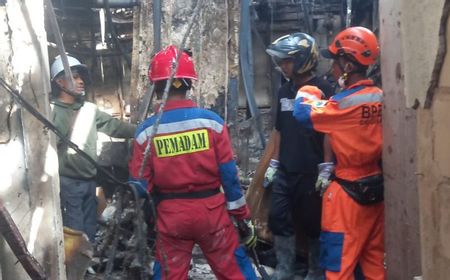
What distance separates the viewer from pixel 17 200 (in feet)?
10.4

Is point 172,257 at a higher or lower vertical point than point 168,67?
lower

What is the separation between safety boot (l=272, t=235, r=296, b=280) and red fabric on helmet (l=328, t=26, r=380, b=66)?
1574mm

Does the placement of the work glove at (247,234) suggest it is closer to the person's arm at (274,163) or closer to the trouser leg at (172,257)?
the trouser leg at (172,257)

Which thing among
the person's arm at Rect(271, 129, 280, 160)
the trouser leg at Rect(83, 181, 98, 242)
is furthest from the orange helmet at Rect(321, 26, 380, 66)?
the trouser leg at Rect(83, 181, 98, 242)

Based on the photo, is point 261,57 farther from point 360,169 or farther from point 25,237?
point 25,237

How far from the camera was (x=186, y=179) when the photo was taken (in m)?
3.93

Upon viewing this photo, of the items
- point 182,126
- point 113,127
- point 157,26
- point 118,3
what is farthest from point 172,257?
point 118,3

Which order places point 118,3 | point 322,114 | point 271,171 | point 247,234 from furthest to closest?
point 118,3 < point 271,171 < point 247,234 < point 322,114

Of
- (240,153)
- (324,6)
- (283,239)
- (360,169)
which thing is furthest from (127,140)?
(324,6)

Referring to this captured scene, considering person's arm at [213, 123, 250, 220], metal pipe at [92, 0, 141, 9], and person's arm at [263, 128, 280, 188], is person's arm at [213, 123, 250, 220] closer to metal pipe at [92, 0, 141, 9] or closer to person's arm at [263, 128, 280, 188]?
person's arm at [263, 128, 280, 188]

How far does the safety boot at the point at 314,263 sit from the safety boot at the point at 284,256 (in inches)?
5.4

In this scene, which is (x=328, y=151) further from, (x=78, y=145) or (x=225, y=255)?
(x=78, y=145)

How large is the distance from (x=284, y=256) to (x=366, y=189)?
1.28 meters

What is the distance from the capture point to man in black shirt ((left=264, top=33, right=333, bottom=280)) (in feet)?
15.9
